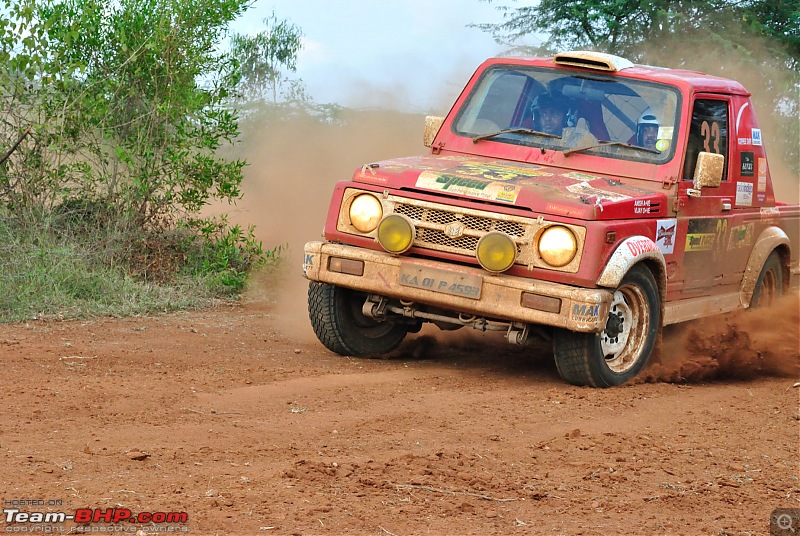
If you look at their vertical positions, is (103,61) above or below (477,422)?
above

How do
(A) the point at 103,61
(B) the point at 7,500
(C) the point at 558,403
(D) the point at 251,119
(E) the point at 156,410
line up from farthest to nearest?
1. (D) the point at 251,119
2. (A) the point at 103,61
3. (C) the point at 558,403
4. (E) the point at 156,410
5. (B) the point at 7,500

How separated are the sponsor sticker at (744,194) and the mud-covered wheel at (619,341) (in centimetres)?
140

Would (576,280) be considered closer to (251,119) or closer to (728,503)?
(728,503)

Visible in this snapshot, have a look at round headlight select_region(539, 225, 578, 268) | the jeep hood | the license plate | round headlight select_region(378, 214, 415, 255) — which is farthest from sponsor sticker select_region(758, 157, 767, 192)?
round headlight select_region(378, 214, 415, 255)

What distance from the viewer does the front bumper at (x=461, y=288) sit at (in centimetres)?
605

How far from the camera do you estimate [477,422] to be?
5.49 meters

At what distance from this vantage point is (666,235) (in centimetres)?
684

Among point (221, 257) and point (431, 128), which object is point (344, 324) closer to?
point (431, 128)

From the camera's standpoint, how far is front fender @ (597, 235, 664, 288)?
20.1 ft

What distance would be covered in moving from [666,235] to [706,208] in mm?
633

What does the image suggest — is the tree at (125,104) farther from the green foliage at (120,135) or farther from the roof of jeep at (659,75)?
the roof of jeep at (659,75)

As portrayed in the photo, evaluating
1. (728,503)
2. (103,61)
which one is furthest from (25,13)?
(728,503)

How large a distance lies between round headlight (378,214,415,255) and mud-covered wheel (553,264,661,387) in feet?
3.41

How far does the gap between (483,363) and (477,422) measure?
193 cm
